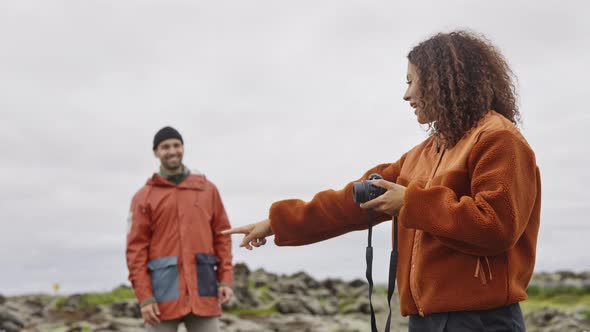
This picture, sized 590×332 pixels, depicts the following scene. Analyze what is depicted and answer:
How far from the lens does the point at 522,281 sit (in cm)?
338

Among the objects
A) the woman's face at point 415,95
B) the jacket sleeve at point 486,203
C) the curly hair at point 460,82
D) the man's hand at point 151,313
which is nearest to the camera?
the jacket sleeve at point 486,203

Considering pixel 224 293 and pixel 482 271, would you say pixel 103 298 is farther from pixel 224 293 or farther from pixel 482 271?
pixel 482 271

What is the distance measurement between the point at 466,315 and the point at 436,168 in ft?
2.26

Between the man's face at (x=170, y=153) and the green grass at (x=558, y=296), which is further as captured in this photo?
the green grass at (x=558, y=296)

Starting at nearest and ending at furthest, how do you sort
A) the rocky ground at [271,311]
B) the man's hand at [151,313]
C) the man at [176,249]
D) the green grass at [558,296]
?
the man's hand at [151,313] → the man at [176,249] → the rocky ground at [271,311] → the green grass at [558,296]

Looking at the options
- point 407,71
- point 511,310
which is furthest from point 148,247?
point 511,310

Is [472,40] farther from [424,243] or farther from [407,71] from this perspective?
[424,243]

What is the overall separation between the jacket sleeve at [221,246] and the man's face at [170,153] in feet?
1.56

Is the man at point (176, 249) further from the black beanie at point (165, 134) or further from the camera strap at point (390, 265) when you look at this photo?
the camera strap at point (390, 265)

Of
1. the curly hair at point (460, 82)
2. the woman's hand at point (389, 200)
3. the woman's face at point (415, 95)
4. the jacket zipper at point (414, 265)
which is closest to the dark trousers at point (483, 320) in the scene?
the jacket zipper at point (414, 265)

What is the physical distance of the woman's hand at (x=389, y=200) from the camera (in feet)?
11.3

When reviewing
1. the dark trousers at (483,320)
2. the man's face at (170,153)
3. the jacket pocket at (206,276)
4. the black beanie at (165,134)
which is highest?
the black beanie at (165,134)

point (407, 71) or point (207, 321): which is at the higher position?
point (407, 71)

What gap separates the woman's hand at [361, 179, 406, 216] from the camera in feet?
11.3
